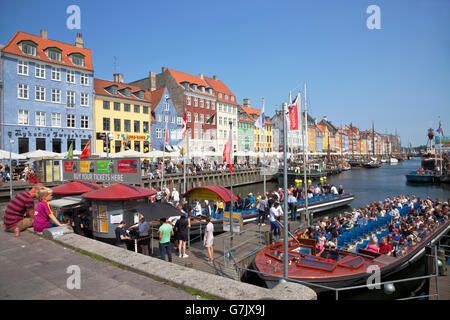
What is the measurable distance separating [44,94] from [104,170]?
31666mm

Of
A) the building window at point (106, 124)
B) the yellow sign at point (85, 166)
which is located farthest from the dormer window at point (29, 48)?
the yellow sign at point (85, 166)

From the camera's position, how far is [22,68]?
36.5m

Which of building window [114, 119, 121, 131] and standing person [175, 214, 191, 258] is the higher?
building window [114, 119, 121, 131]

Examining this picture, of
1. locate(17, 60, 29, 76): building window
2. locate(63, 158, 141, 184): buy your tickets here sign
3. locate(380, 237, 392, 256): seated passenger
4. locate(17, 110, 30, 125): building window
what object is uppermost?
locate(17, 60, 29, 76): building window

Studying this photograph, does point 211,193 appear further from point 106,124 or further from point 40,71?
point 106,124

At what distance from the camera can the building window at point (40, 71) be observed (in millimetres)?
37875

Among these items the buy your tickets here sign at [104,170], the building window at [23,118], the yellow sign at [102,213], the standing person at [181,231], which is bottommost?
the standing person at [181,231]

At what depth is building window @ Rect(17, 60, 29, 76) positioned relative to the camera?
36.2 meters

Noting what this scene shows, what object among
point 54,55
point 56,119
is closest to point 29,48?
point 54,55

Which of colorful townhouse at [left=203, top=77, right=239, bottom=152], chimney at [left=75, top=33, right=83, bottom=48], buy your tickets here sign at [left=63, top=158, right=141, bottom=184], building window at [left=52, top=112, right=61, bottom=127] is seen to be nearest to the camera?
buy your tickets here sign at [left=63, top=158, right=141, bottom=184]

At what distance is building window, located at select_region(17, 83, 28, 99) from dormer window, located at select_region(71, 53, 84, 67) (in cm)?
808

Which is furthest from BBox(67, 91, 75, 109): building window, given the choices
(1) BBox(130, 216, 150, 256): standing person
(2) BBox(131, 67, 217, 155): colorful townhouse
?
(1) BBox(130, 216, 150, 256): standing person
